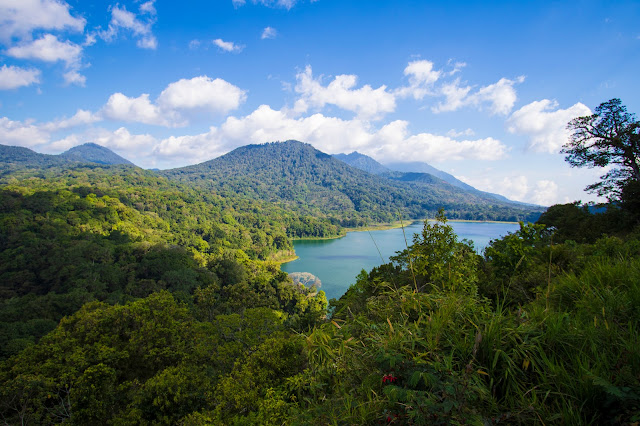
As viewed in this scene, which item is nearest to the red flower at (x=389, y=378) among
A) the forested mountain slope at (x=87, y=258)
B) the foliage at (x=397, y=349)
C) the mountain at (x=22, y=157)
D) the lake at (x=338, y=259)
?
the foliage at (x=397, y=349)

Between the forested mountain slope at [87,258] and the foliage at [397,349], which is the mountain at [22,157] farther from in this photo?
the foliage at [397,349]

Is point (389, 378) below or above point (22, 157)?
below

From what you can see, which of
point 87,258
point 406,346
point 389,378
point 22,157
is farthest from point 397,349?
point 22,157

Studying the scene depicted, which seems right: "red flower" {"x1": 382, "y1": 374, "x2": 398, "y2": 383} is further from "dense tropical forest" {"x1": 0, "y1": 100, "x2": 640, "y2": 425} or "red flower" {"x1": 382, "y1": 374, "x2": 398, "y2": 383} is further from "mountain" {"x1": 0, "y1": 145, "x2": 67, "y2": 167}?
"mountain" {"x1": 0, "y1": 145, "x2": 67, "y2": 167}

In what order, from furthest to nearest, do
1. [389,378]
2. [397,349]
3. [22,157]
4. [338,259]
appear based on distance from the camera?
[22,157] → [338,259] → [397,349] → [389,378]

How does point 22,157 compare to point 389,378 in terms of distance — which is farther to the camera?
point 22,157

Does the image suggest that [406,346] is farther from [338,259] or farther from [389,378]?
[338,259]

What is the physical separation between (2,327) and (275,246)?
50081 millimetres

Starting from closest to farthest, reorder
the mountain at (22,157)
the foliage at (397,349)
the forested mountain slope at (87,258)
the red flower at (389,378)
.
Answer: the foliage at (397,349)
the red flower at (389,378)
the forested mountain slope at (87,258)
the mountain at (22,157)

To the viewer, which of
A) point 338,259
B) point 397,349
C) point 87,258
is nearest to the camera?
point 397,349

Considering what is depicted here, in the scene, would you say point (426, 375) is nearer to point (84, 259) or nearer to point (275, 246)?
point (84, 259)

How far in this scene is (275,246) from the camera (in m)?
64.8

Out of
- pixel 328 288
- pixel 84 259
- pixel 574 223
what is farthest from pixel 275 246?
pixel 574 223

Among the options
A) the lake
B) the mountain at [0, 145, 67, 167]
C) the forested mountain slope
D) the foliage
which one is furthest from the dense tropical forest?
the mountain at [0, 145, 67, 167]
